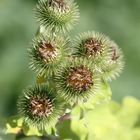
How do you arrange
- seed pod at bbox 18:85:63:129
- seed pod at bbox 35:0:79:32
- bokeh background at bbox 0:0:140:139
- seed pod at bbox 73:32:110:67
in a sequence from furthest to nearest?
1. bokeh background at bbox 0:0:140:139
2. seed pod at bbox 35:0:79:32
3. seed pod at bbox 73:32:110:67
4. seed pod at bbox 18:85:63:129

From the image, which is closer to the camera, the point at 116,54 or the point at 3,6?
the point at 116,54

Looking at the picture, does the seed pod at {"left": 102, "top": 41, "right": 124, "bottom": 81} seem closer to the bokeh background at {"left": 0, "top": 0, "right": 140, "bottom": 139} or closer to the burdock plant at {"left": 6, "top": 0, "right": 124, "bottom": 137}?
the burdock plant at {"left": 6, "top": 0, "right": 124, "bottom": 137}

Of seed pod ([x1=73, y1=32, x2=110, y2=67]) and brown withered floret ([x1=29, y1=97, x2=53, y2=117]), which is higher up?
seed pod ([x1=73, y1=32, x2=110, y2=67])

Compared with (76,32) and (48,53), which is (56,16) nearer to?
(48,53)

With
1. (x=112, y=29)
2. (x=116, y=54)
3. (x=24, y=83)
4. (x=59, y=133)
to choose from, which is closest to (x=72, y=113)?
(x=59, y=133)

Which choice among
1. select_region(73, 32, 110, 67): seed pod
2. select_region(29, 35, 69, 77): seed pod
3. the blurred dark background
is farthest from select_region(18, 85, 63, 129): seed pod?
the blurred dark background

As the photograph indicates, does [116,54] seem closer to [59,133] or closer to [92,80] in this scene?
[92,80]

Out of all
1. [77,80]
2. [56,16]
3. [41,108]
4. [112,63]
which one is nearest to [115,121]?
[112,63]
